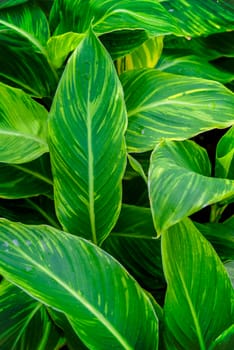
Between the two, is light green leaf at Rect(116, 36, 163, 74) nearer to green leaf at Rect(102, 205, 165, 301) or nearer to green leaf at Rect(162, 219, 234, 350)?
green leaf at Rect(102, 205, 165, 301)

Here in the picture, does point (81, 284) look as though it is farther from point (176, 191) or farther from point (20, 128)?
point (20, 128)

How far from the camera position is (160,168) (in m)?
0.78

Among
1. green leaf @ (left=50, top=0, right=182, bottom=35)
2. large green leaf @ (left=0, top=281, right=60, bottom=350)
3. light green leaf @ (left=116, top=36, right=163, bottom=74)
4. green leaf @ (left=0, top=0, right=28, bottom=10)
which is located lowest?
large green leaf @ (left=0, top=281, right=60, bottom=350)

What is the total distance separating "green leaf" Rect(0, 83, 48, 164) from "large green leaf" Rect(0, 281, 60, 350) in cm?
22

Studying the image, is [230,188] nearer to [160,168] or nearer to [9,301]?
[160,168]

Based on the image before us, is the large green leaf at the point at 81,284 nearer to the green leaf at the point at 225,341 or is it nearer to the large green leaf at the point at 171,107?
the green leaf at the point at 225,341

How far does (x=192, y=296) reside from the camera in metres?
0.79

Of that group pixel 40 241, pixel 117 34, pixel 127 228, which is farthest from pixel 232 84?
pixel 40 241

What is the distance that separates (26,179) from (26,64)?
0.25 m

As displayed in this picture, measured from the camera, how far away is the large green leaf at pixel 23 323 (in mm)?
885

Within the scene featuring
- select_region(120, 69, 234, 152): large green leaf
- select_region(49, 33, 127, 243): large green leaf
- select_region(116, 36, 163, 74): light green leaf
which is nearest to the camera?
select_region(49, 33, 127, 243): large green leaf

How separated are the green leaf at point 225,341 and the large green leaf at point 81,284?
0.30 feet

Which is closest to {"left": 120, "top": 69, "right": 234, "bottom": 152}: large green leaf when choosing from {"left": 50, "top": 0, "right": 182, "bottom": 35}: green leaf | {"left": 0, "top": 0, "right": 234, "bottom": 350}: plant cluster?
{"left": 0, "top": 0, "right": 234, "bottom": 350}: plant cluster

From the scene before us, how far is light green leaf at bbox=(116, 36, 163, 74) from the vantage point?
1.17 meters
